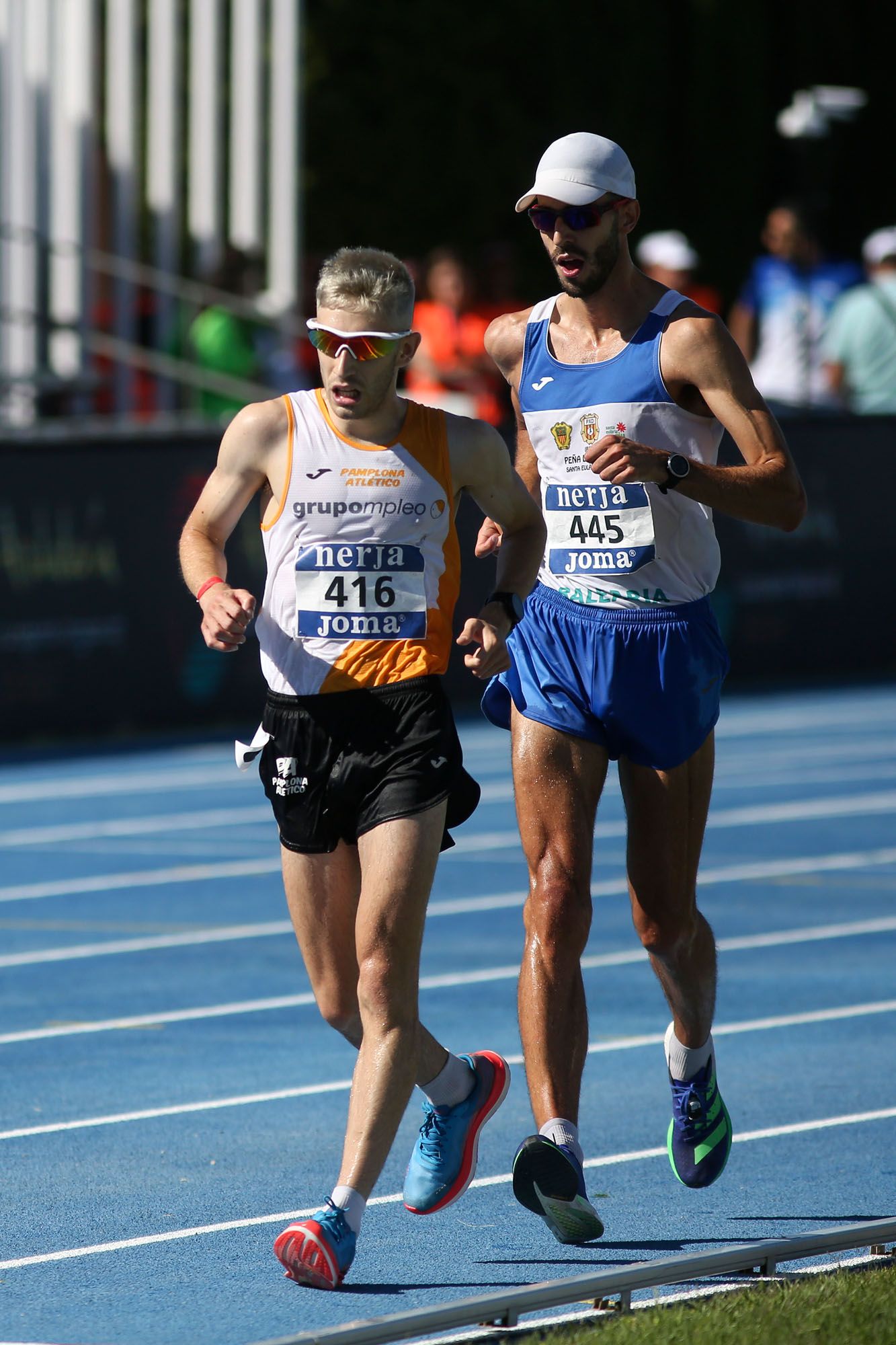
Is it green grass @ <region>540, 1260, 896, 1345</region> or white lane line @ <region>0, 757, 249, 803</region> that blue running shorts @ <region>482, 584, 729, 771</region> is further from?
white lane line @ <region>0, 757, 249, 803</region>

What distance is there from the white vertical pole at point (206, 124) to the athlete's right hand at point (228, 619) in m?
16.2

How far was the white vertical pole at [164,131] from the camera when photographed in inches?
811

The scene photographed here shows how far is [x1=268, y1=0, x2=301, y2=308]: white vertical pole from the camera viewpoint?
69.1 feet

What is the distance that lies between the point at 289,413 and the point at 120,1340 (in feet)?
6.75

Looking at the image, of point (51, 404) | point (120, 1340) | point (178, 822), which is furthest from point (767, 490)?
point (51, 404)

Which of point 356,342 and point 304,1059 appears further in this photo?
point 304,1059

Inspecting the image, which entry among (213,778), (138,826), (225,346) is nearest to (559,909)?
(138,826)

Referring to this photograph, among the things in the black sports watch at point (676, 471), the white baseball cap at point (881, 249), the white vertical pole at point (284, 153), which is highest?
the white vertical pole at point (284, 153)

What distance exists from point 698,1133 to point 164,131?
16.1m

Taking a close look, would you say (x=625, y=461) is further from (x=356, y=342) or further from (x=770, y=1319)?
(x=770, y=1319)

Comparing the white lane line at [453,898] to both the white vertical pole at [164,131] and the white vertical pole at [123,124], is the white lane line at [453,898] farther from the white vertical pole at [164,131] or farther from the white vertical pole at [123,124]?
the white vertical pole at [164,131]

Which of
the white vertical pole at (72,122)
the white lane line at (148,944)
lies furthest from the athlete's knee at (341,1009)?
the white vertical pole at (72,122)

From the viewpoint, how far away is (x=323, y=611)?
5469 millimetres

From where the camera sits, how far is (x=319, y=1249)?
509 centimetres
